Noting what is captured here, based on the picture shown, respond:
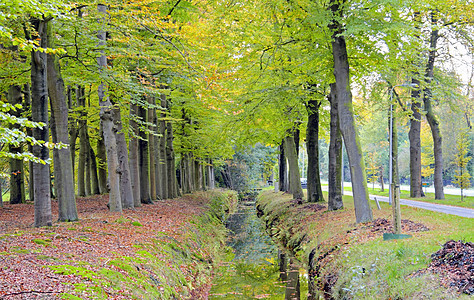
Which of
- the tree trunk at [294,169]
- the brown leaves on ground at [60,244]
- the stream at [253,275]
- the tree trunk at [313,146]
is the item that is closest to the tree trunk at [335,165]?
the tree trunk at [313,146]

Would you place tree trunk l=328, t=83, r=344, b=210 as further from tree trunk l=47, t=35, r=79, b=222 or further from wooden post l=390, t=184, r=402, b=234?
tree trunk l=47, t=35, r=79, b=222

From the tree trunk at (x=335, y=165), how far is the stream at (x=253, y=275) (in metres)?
3.20

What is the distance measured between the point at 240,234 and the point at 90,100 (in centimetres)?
1153

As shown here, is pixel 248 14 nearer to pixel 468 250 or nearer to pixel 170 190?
pixel 468 250

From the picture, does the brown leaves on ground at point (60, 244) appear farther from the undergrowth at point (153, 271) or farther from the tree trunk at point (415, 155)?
the tree trunk at point (415, 155)

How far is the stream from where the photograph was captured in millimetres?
10492

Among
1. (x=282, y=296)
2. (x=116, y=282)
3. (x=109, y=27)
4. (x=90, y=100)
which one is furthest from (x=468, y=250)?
(x=90, y=100)

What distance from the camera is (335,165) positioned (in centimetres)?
Result: 1734

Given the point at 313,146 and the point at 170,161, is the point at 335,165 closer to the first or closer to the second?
the point at 313,146

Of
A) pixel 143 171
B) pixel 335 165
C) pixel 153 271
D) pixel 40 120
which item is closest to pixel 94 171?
pixel 143 171

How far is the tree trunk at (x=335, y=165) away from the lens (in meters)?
16.8

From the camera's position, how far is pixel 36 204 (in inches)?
399

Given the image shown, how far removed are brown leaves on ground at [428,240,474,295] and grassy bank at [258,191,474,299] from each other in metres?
0.15

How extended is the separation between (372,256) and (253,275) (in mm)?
5109
